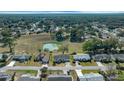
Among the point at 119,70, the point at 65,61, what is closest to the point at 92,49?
the point at 65,61
